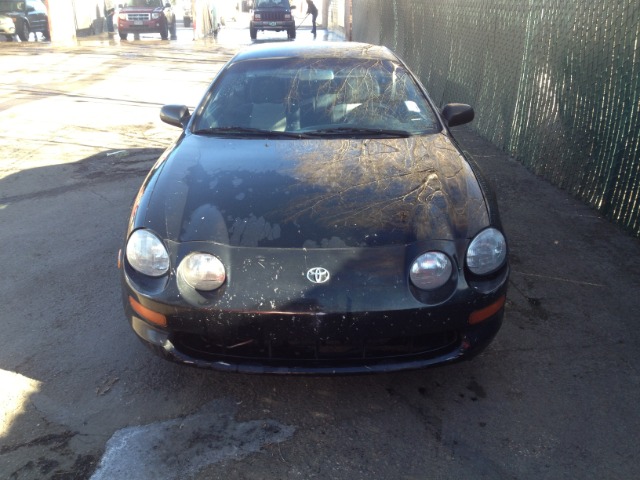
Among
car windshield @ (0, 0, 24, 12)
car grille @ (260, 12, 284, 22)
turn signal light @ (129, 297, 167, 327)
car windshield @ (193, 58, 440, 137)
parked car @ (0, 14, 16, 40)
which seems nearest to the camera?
turn signal light @ (129, 297, 167, 327)

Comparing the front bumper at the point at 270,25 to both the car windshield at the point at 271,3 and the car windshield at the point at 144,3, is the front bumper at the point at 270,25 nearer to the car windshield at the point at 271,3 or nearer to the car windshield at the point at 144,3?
the car windshield at the point at 271,3

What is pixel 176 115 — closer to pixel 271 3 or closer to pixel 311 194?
pixel 311 194

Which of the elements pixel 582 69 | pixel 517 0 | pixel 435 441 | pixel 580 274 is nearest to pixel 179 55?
pixel 517 0

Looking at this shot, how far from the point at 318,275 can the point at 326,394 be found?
0.71 metres

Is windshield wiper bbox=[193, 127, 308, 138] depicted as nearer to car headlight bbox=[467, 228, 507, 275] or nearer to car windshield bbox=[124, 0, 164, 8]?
car headlight bbox=[467, 228, 507, 275]

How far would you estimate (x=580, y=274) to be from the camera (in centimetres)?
461

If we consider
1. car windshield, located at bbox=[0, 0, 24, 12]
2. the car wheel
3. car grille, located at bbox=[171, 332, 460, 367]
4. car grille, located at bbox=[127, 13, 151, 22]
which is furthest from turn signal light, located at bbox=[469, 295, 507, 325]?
car grille, located at bbox=[127, 13, 151, 22]

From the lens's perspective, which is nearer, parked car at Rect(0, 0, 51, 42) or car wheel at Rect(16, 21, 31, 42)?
parked car at Rect(0, 0, 51, 42)

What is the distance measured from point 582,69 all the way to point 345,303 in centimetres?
461

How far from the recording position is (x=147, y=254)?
303 cm

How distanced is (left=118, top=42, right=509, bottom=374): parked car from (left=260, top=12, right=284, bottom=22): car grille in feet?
93.5

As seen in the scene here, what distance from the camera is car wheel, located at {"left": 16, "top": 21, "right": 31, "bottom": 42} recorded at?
84.1 feet

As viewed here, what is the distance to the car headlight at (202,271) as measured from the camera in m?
2.89

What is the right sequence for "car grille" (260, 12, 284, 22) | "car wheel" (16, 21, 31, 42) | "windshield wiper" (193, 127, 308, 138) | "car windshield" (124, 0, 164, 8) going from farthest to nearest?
"car grille" (260, 12, 284, 22)
"car windshield" (124, 0, 164, 8)
"car wheel" (16, 21, 31, 42)
"windshield wiper" (193, 127, 308, 138)
